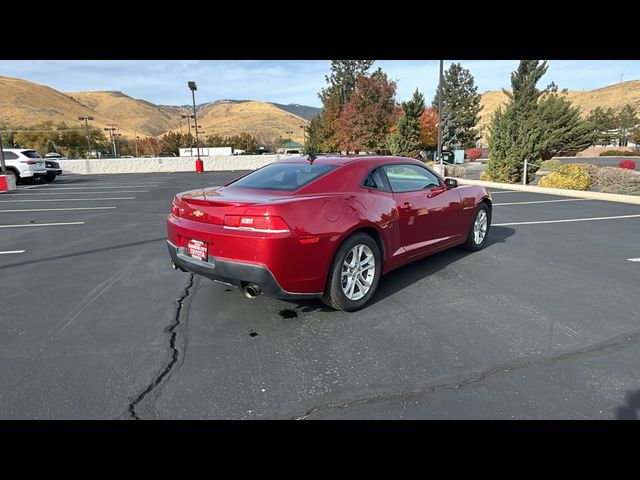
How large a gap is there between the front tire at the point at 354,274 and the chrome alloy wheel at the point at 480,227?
7.94ft

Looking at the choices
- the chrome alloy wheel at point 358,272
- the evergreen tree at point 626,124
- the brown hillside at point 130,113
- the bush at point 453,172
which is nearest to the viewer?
the chrome alloy wheel at point 358,272

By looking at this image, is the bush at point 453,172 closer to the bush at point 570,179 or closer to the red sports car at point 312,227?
the bush at point 570,179

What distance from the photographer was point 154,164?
3281 cm

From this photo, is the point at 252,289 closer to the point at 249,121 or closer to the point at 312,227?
the point at 312,227

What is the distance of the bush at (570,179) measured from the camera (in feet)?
43.3

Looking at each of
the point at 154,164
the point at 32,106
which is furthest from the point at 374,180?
the point at 32,106

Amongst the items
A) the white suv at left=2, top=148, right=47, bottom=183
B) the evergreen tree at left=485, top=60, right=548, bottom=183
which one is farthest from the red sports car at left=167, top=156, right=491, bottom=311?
the white suv at left=2, top=148, right=47, bottom=183

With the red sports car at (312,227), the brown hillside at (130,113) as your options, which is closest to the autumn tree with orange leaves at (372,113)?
the red sports car at (312,227)

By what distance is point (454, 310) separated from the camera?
3.62 metres

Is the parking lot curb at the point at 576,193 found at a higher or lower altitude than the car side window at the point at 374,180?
lower

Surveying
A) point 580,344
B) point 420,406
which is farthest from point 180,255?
point 580,344

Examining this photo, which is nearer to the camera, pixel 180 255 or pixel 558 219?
pixel 180 255

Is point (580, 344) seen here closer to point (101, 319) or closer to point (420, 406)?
point (420, 406)

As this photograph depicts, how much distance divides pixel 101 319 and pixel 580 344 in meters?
4.07
